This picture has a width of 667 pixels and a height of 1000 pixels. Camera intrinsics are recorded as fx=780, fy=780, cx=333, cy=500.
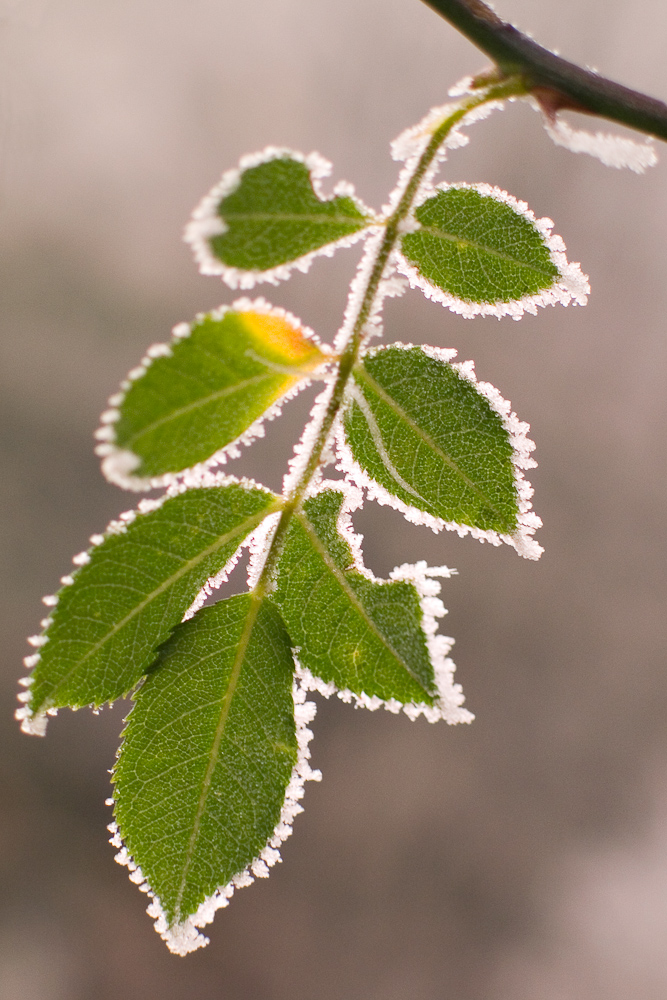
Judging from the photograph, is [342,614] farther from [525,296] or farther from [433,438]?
[525,296]

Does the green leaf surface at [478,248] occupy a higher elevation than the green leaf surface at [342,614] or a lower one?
higher

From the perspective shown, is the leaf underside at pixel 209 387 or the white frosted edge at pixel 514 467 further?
the white frosted edge at pixel 514 467

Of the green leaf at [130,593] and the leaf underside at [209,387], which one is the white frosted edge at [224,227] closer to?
the leaf underside at [209,387]

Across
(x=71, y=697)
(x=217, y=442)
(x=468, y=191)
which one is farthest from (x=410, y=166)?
(x=71, y=697)

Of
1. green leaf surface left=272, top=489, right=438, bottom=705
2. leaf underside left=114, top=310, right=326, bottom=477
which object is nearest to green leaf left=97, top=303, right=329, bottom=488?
leaf underside left=114, top=310, right=326, bottom=477

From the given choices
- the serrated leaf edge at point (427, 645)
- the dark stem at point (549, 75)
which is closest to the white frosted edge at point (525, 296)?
the dark stem at point (549, 75)

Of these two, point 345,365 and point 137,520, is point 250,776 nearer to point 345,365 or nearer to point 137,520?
point 137,520

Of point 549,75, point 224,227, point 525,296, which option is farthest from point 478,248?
point 224,227
